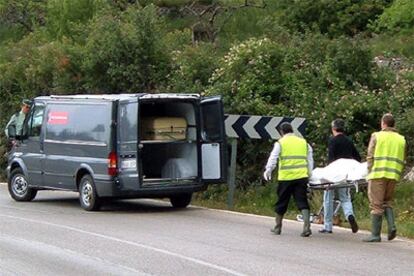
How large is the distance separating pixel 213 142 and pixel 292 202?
196cm

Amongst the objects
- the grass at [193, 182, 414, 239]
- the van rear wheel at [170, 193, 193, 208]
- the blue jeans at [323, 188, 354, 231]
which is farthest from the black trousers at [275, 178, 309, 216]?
the van rear wheel at [170, 193, 193, 208]

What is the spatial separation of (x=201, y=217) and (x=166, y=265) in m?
5.76

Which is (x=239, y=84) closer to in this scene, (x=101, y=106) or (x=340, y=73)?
(x=340, y=73)

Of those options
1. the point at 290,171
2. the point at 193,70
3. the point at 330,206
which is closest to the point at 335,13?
the point at 193,70

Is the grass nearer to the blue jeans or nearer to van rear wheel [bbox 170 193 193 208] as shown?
van rear wheel [bbox 170 193 193 208]

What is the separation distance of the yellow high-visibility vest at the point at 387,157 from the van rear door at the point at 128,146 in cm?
543

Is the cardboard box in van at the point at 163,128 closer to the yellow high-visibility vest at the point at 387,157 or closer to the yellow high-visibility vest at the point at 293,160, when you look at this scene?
the yellow high-visibility vest at the point at 293,160

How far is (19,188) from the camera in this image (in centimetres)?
2139

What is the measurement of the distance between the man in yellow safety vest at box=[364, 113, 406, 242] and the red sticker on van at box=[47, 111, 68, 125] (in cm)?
748

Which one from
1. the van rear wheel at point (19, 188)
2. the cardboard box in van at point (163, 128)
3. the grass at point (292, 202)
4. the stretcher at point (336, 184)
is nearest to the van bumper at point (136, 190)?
the cardboard box in van at point (163, 128)

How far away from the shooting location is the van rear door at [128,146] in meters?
18.3

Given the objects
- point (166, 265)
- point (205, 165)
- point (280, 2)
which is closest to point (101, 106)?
point (205, 165)

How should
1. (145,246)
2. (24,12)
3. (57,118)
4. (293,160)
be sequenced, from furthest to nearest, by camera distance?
1. (24,12)
2. (57,118)
3. (293,160)
4. (145,246)

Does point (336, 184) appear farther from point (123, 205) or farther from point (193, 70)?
point (193, 70)
